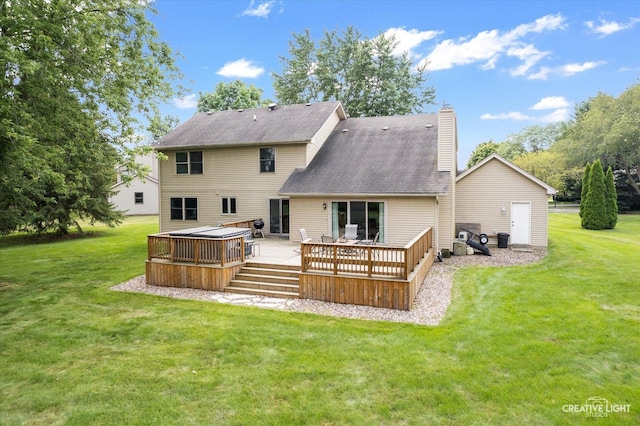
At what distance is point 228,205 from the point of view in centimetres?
1734

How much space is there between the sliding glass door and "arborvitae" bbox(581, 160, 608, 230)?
55.4 feet

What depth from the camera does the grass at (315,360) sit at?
4484mm

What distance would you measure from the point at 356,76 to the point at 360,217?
20.3 meters

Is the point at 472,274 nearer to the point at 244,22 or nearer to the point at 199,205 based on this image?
the point at 199,205

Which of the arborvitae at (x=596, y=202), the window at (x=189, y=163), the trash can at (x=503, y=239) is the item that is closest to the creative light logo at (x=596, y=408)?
the trash can at (x=503, y=239)

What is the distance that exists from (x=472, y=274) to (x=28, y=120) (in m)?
12.5

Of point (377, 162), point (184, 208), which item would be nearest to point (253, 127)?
point (184, 208)

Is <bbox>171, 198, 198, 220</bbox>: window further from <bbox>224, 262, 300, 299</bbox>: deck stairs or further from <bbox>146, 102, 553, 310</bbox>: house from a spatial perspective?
<bbox>224, 262, 300, 299</bbox>: deck stairs

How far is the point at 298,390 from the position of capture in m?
4.90

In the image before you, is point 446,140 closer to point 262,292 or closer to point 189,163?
point 262,292

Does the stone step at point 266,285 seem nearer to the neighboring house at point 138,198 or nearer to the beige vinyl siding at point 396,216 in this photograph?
the beige vinyl siding at point 396,216

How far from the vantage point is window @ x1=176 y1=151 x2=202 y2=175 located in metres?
17.8

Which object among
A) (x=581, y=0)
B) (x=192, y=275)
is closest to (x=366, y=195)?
(x=192, y=275)

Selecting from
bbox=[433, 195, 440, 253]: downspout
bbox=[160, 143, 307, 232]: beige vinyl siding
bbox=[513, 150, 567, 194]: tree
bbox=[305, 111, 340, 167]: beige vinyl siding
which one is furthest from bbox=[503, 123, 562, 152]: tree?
bbox=[160, 143, 307, 232]: beige vinyl siding
